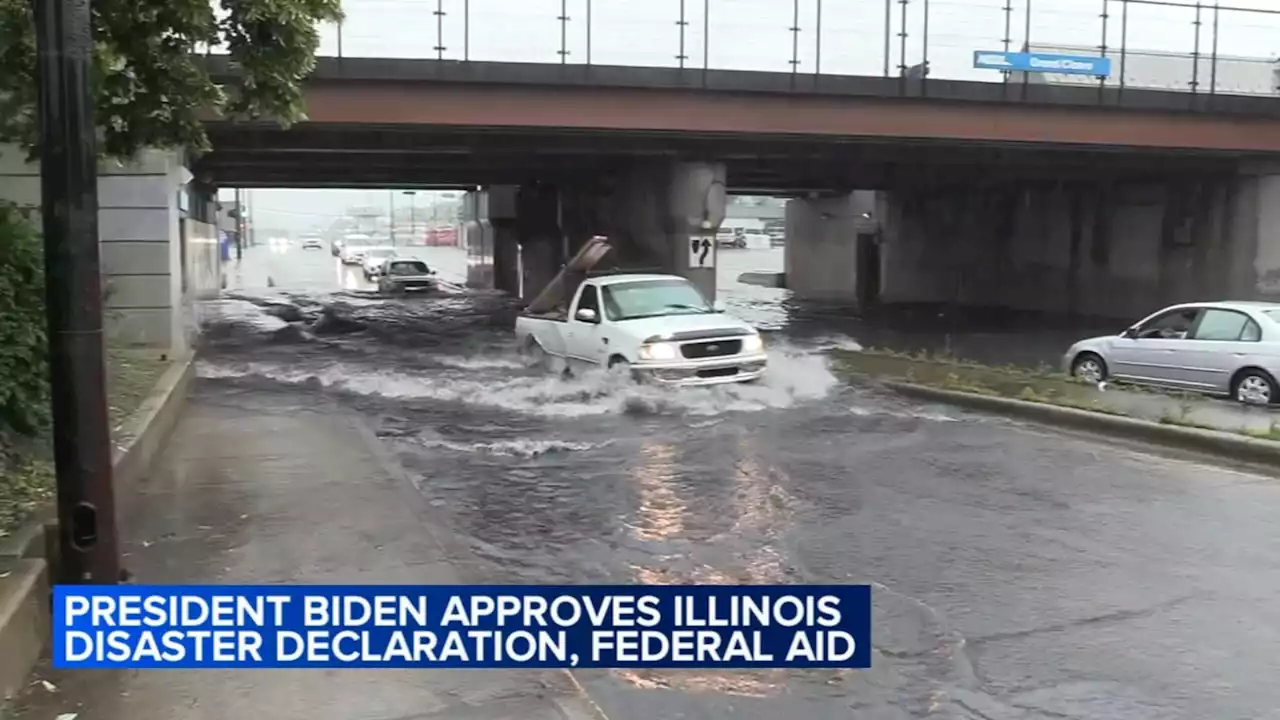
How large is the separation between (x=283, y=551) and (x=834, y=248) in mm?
44759

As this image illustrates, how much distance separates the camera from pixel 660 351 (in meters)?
14.1

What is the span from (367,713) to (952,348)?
22811 millimetres

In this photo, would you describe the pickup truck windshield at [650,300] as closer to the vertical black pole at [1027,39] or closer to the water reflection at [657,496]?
the water reflection at [657,496]

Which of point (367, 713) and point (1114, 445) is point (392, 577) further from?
point (1114, 445)

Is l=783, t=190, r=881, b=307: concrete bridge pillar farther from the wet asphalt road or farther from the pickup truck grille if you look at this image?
the wet asphalt road

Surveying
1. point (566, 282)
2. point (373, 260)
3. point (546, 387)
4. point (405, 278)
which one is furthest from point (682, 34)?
point (373, 260)

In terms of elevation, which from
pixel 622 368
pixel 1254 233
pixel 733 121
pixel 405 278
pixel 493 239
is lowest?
pixel 405 278

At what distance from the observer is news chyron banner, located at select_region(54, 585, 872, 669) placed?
15.7 ft

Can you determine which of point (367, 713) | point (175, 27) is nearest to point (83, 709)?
point (367, 713)

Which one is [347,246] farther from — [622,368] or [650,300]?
[622,368]

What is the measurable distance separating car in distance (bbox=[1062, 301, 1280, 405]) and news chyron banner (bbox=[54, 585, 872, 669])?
10960 millimetres

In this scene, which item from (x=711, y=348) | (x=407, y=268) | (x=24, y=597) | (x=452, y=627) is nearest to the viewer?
(x=452, y=627)

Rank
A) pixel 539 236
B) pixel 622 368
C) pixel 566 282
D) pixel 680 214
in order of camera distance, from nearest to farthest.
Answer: pixel 622 368 < pixel 566 282 < pixel 680 214 < pixel 539 236

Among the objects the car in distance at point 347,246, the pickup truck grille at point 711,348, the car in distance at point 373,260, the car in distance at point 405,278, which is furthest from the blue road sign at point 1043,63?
the car in distance at point 347,246
